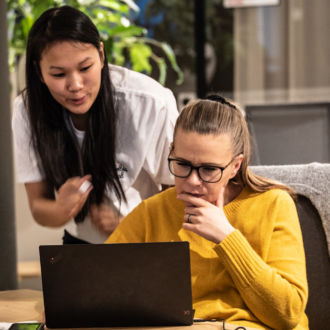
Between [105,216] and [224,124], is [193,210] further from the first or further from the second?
[105,216]

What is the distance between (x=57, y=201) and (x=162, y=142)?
37cm

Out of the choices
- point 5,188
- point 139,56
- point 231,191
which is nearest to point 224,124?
point 231,191

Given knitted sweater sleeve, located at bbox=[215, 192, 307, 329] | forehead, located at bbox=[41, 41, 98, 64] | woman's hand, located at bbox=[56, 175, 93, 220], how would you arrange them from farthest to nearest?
woman's hand, located at bbox=[56, 175, 93, 220] < forehead, located at bbox=[41, 41, 98, 64] < knitted sweater sleeve, located at bbox=[215, 192, 307, 329]

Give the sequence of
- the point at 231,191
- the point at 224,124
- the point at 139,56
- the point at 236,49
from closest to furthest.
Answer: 1. the point at 224,124
2. the point at 231,191
3. the point at 139,56
4. the point at 236,49

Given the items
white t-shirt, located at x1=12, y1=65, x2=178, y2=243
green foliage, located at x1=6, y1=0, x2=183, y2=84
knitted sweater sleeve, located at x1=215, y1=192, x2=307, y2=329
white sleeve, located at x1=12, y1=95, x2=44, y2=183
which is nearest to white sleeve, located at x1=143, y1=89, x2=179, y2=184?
white t-shirt, located at x1=12, y1=65, x2=178, y2=243

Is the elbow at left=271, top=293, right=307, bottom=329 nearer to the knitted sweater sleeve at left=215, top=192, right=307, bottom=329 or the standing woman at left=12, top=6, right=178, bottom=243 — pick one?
the knitted sweater sleeve at left=215, top=192, right=307, bottom=329

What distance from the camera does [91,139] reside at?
1.65 meters

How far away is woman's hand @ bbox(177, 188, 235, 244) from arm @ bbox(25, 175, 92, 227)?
51 cm

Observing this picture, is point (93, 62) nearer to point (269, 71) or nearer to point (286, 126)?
point (286, 126)

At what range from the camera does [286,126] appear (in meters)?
2.21

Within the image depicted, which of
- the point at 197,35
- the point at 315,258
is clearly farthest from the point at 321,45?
the point at 315,258

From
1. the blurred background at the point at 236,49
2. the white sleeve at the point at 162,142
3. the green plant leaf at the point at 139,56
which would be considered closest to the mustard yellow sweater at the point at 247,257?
the white sleeve at the point at 162,142

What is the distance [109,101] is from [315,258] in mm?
762

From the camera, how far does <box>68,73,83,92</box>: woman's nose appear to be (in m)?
1.54
